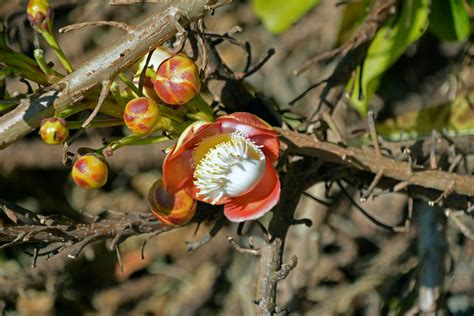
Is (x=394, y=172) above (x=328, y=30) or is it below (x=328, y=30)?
above

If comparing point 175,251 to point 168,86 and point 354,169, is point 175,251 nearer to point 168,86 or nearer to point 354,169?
point 354,169

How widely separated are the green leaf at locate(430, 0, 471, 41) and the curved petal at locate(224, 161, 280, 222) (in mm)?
854

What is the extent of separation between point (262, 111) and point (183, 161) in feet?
1.05

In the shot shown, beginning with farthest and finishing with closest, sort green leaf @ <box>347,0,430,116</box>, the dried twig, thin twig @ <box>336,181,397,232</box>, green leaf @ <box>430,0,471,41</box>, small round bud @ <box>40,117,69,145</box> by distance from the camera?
green leaf @ <box>430,0,471,41</box> → green leaf @ <box>347,0,430,116</box> → thin twig @ <box>336,181,397,232</box> → the dried twig → small round bud @ <box>40,117,69,145</box>

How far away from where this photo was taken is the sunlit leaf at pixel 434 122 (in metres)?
1.88

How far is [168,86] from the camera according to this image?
1.16 meters

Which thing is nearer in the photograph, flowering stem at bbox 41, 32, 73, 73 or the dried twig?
flowering stem at bbox 41, 32, 73, 73

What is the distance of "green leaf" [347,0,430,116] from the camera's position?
171 cm

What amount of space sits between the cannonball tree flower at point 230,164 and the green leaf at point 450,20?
83 centimetres

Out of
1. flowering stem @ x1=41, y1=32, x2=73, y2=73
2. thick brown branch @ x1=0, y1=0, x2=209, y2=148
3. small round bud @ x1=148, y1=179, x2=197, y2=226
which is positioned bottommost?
small round bud @ x1=148, y1=179, x2=197, y2=226

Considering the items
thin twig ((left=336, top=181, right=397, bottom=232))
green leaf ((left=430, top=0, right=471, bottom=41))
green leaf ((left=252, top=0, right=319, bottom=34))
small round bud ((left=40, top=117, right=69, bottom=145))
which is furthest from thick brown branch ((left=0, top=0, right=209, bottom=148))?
green leaf ((left=430, top=0, right=471, bottom=41))

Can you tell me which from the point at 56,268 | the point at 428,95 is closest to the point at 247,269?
the point at 56,268

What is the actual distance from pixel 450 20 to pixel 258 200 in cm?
92

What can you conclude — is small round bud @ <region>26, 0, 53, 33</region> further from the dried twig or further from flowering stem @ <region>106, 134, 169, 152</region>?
the dried twig
